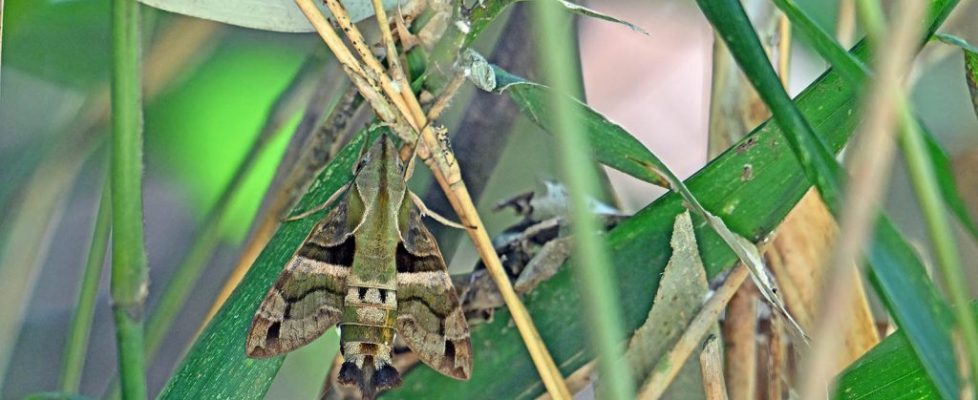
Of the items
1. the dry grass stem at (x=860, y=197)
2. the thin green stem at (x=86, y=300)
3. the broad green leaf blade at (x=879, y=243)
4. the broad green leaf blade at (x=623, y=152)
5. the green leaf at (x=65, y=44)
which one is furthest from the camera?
the green leaf at (x=65, y=44)

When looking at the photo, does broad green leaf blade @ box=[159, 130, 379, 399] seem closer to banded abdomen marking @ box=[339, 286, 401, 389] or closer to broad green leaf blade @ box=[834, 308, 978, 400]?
banded abdomen marking @ box=[339, 286, 401, 389]

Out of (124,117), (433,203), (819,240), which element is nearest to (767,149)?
(819,240)

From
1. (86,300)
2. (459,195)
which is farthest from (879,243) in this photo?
(86,300)

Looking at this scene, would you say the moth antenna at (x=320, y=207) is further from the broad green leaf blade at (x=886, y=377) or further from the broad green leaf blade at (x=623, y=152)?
the broad green leaf blade at (x=886, y=377)

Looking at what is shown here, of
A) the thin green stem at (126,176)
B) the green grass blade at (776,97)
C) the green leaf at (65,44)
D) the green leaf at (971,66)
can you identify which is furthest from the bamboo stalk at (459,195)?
the green leaf at (65,44)

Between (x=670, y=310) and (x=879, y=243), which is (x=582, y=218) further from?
(x=670, y=310)

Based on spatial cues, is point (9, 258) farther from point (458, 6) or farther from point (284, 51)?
point (458, 6)

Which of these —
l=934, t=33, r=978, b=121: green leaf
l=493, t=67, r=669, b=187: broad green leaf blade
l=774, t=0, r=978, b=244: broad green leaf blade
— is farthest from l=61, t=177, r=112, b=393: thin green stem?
l=934, t=33, r=978, b=121: green leaf
